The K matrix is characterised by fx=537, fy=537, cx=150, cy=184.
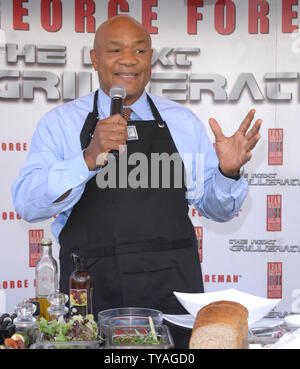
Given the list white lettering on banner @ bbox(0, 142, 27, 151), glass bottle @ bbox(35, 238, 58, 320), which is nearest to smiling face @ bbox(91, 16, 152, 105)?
glass bottle @ bbox(35, 238, 58, 320)

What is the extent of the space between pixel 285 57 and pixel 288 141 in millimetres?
502

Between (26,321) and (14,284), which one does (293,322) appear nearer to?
(26,321)

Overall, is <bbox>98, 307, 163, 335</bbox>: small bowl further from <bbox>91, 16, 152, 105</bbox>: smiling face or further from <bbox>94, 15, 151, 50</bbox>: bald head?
<bbox>94, 15, 151, 50</bbox>: bald head

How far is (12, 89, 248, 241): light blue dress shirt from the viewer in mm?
1862

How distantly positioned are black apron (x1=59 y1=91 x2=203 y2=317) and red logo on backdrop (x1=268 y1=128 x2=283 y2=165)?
Result: 51.7 inches

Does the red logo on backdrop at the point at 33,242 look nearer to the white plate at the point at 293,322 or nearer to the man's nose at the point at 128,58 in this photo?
the man's nose at the point at 128,58

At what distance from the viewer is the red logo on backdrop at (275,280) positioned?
3234 mm

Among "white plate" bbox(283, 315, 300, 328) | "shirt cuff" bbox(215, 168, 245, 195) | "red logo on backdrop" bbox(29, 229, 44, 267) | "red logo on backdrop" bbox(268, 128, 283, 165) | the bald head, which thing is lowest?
"red logo on backdrop" bbox(29, 229, 44, 267)

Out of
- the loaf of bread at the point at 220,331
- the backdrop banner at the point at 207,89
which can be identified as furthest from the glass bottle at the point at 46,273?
the backdrop banner at the point at 207,89

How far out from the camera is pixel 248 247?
3.24 m

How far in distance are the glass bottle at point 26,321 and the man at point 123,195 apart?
1.73ft

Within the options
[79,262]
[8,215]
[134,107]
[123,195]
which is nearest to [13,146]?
[8,215]

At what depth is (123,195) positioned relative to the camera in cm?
199
